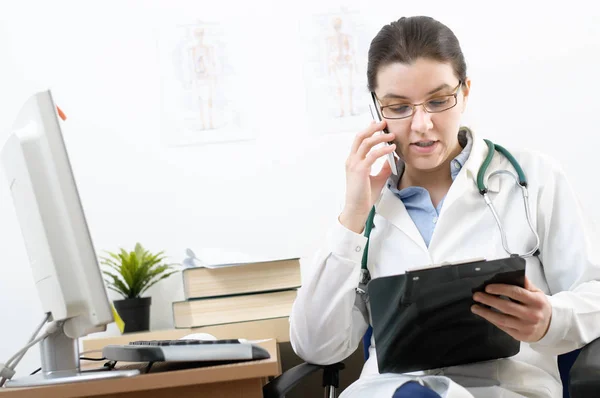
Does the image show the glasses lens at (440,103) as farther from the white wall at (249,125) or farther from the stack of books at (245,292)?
the white wall at (249,125)

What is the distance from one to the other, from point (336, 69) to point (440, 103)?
1.01 metres

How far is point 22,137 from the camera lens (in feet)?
3.77

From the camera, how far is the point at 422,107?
149 centimetres

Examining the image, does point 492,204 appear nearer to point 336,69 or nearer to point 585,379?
point 585,379

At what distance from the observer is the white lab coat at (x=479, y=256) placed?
4.46 ft

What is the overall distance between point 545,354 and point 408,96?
59 cm

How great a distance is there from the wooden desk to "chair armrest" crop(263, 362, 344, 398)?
0.98ft

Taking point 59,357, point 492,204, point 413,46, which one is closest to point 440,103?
point 413,46

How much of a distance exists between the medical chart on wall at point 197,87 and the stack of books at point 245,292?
631 millimetres

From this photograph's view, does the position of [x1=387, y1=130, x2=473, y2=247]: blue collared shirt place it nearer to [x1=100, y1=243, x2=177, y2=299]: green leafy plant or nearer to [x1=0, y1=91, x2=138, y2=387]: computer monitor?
[x1=0, y1=91, x2=138, y2=387]: computer monitor

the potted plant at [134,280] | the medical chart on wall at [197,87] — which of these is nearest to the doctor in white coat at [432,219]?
the potted plant at [134,280]

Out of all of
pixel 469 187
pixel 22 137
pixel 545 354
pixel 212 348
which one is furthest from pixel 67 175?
pixel 545 354

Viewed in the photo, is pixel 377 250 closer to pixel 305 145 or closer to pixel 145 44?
pixel 305 145

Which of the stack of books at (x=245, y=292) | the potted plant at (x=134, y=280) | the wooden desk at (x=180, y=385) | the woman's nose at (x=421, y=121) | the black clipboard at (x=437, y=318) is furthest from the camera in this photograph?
the potted plant at (x=134, y=280)
